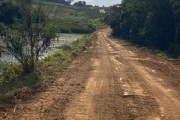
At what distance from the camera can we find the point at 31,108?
31.2 ft

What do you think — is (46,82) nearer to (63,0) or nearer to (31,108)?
(31,108)

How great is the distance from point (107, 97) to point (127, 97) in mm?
798

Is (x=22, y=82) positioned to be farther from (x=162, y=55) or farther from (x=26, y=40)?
(x=162, y=55)

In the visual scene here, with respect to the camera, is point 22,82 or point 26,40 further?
point 26,40

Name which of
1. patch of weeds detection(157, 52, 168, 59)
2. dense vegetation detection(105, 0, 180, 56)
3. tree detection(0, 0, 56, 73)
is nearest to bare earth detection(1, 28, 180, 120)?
tree detection(0, 0, 56, 73)

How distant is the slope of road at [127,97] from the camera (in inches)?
355

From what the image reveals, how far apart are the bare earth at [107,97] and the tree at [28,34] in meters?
2.05

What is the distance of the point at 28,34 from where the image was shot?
1544cm

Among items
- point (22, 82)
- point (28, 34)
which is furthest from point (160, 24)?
point (22, 82)

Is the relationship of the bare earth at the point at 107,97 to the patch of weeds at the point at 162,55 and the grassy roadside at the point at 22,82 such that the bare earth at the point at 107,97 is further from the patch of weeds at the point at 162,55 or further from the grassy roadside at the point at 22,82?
the patch of weeds at the point at 162,55

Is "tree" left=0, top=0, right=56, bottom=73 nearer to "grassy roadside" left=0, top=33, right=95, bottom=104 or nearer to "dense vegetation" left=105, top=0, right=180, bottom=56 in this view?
"grassy roadside" left=0, top=33, right=95, bottom=104

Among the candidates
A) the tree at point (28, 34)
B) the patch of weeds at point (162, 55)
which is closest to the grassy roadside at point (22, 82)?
the tree at point (28, 34)

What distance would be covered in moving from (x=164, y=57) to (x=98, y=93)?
46.7 feet

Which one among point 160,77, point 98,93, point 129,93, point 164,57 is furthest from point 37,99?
point 164,57
